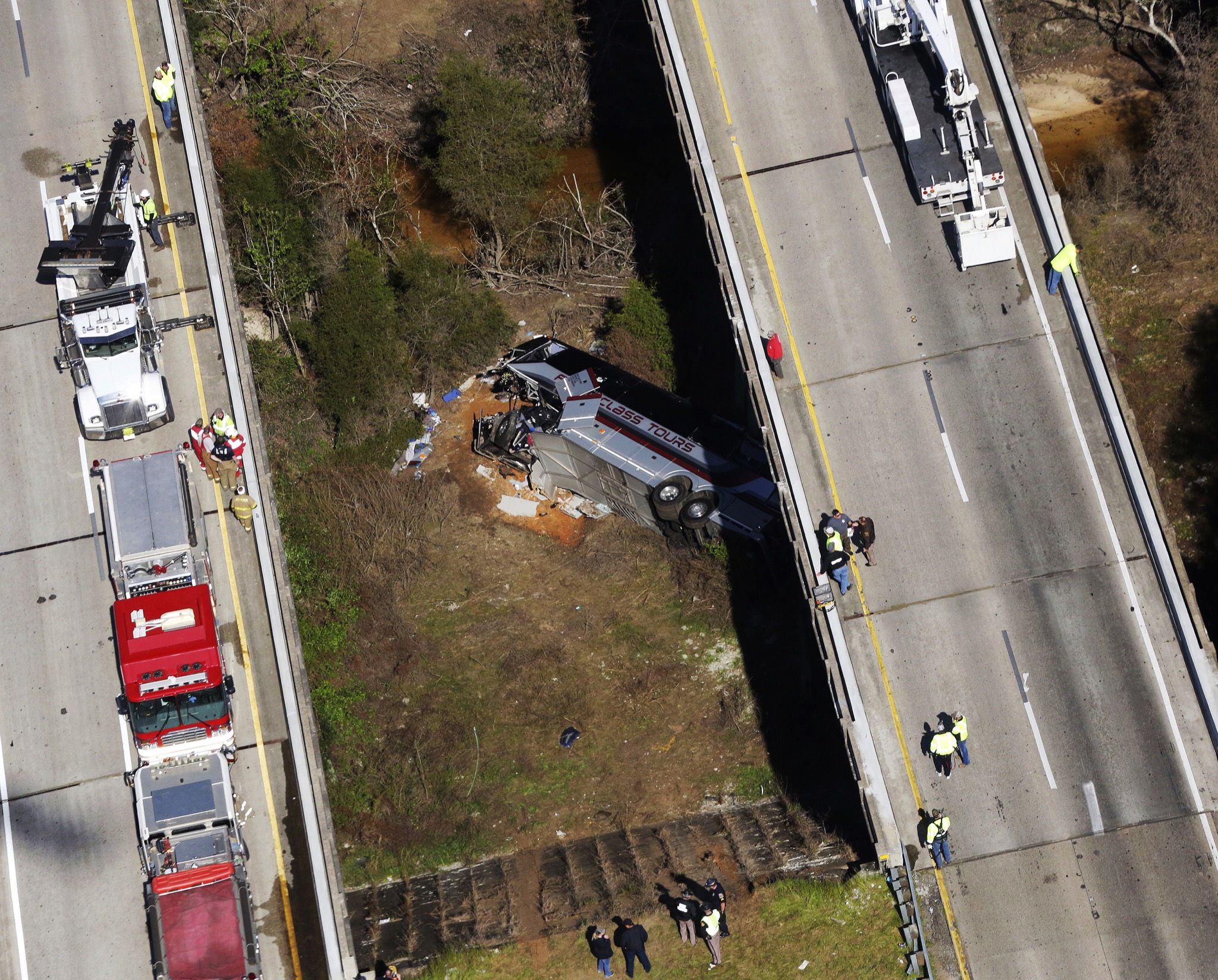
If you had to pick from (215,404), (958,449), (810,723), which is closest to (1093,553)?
(958,449)

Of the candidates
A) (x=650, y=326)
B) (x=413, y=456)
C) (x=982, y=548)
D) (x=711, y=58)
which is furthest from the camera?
(x=650, y=326)

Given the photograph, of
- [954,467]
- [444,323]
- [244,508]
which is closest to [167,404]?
[244,508]

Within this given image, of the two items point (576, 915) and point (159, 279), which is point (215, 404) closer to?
point (159, 279)

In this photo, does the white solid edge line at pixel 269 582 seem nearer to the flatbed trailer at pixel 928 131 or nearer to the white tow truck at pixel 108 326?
the white tow truck at pixel 108 326

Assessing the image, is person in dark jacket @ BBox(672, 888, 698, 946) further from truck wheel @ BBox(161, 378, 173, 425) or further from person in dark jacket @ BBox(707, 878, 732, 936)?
truck wheel @ BBox(161, 378, 173, 425)

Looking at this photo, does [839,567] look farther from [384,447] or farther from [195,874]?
[384,447]

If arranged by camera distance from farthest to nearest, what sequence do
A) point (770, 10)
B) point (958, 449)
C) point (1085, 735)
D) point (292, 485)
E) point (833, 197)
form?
point (292, 485)
point (770, 10)
point (833, 197)
point (958, 449)
point (1085, 735)
